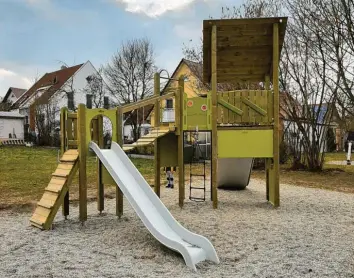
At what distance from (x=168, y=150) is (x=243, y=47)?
2881 millimetres

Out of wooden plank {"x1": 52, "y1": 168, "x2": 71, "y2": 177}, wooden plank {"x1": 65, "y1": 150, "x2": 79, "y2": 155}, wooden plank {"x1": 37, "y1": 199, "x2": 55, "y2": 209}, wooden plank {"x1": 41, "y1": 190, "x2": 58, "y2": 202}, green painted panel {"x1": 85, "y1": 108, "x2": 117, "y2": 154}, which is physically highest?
green painted panel {"x1": 85, "y1": 108, "x2": 117, "y2": 154}

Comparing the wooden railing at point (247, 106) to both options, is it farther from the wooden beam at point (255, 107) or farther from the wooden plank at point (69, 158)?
the wooden plank at point (69, 158)

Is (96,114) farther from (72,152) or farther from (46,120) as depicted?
(46,120)

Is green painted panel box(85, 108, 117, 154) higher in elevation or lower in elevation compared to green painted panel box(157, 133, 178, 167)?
higher

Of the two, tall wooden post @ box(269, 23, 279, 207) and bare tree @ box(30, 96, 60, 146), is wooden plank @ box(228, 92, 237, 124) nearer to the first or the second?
tall wooden post @ box(269, 23, 279, 207)

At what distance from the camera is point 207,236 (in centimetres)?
550

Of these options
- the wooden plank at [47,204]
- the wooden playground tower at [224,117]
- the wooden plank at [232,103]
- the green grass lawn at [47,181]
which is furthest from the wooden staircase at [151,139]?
the green grass lawn at [47,181]

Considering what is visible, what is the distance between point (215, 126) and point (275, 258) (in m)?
3.72

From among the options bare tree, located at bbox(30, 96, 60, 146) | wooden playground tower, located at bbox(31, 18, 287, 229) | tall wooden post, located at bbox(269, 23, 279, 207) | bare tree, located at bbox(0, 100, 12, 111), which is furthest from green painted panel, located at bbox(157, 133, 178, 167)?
bare tree, located at bbox(0, 100, 12, 111)

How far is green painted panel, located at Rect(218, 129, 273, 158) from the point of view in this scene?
7770mm

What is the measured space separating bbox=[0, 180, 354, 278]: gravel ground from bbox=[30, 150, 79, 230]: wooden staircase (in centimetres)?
18

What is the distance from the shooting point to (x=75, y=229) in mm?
5930

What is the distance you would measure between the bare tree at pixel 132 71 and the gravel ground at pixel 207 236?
23674 mm

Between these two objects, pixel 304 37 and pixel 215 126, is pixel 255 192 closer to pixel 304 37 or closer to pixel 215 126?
pixel 215 126
